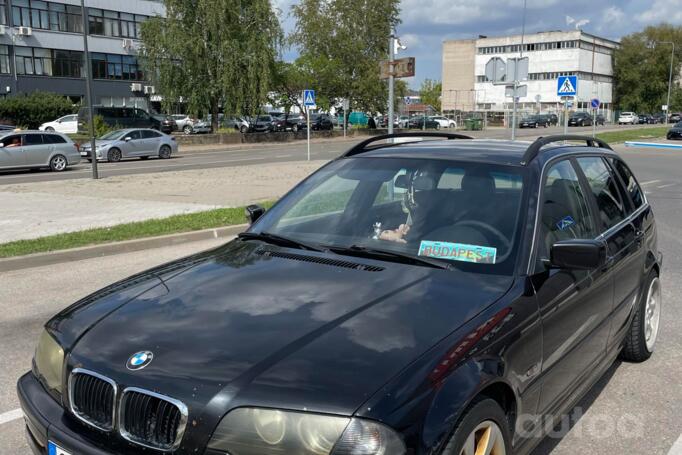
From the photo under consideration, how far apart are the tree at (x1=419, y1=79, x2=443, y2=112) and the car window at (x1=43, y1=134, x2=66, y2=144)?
10014cm

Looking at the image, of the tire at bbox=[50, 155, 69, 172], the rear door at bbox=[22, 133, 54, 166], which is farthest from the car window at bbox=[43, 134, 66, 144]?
the tire at bbox=[50, 155, 69, 172]

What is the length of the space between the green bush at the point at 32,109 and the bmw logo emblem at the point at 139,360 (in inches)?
1857

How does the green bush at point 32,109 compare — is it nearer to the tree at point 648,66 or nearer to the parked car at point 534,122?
the parked car at point 534,122

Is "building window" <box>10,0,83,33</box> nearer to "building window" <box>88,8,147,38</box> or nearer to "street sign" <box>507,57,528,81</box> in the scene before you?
"building window" <box>88,8,147,38</box>

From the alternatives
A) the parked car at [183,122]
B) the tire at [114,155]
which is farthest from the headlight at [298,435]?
the parked car at [183,122]

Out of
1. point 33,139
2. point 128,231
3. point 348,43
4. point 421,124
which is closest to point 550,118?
point 421,124

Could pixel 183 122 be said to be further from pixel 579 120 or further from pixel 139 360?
pixel 139 360

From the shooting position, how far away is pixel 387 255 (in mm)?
3193

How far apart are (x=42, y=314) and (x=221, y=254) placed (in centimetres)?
340

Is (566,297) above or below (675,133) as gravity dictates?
below

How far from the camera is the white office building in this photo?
Answer: 104 metres

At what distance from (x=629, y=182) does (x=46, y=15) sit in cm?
6045

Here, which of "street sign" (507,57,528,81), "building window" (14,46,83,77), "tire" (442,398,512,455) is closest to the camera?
"tire" (442,398,512,455)

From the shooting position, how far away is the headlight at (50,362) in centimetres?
266
